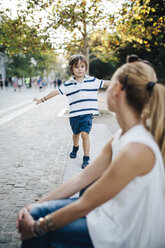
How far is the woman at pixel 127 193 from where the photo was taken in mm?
1187

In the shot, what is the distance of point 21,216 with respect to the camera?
1468 millimetres

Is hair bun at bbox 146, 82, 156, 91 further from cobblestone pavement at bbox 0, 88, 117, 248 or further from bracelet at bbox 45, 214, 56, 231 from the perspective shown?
cobblestone pavement at bbox 0, 88, 117, 248

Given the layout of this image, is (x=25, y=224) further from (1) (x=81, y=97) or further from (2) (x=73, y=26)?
(2) (x=73, y=26)

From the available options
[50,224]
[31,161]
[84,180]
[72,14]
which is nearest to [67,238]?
[50,224]

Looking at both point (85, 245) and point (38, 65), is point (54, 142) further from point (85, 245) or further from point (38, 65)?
point (38, 65)

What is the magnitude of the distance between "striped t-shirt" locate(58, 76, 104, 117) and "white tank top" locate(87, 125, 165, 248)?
116 inches

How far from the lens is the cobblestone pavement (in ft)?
9.37

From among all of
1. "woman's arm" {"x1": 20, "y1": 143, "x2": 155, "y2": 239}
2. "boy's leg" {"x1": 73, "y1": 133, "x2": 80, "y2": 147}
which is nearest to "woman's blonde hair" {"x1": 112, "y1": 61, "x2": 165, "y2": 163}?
"woman's arm" {"x1": 20, "y1": 143, "x2": 155, "y2": 239}

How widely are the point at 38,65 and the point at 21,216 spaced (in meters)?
51.3

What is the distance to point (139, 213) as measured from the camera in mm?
1263

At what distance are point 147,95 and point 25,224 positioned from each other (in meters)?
1.05

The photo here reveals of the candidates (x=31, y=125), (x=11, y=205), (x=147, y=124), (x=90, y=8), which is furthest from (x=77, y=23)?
(x=147, y=124)

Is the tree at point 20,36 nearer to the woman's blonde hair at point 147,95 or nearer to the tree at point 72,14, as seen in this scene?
the tree at point 72,14

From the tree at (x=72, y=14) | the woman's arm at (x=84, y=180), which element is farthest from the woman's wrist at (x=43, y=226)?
the tree at (x=72, y=14)
